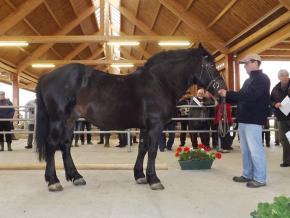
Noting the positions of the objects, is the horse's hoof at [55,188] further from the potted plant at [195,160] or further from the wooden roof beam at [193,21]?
the wooden roof beam at [193,21]

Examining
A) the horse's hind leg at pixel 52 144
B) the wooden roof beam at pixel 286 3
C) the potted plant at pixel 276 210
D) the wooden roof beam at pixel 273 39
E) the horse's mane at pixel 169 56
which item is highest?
the wooden roof beam at pixel 286 3

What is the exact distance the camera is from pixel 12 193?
12.1ft

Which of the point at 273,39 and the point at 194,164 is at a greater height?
the point at 273,39

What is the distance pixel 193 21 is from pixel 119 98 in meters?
10.3

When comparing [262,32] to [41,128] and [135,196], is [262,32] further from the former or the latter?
[135,196]

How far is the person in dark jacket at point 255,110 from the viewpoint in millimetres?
3865

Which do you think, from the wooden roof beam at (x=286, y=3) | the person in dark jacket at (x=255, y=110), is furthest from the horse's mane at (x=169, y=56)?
the wooden roof beam at (x=286, y=3)

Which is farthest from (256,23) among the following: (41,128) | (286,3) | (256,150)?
(41,128)

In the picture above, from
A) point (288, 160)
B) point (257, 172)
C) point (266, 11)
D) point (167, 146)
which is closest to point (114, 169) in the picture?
point (257, 172)

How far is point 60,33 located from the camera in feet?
53.9

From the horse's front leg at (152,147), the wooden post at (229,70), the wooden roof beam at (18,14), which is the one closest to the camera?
the horse's front leg at (152,147)

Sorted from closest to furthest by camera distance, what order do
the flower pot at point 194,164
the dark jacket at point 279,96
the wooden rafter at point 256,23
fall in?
the flower pot at point 194,164 → the dark jacket at point 279,96 → the wooden rafter at point 256,23

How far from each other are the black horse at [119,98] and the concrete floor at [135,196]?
0.95 ft

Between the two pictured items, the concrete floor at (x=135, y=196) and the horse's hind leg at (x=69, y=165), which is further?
the horse's hind leg at (x=69, y=165)
